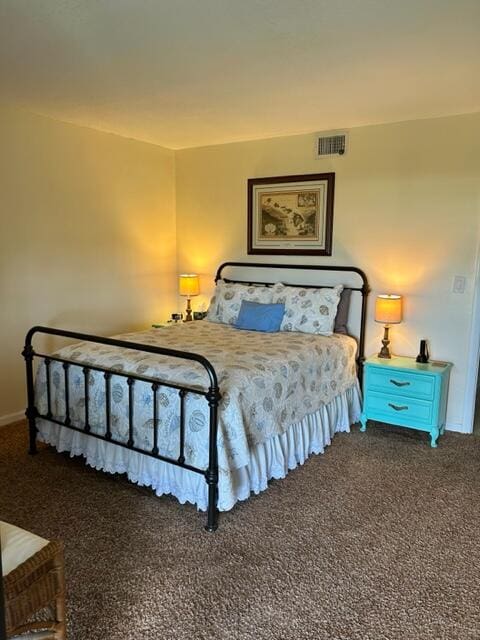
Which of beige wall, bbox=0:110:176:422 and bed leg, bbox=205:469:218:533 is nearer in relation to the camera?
bed leg, bbox=205:469:218:533

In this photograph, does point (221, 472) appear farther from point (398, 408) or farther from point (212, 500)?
point (398, 408)

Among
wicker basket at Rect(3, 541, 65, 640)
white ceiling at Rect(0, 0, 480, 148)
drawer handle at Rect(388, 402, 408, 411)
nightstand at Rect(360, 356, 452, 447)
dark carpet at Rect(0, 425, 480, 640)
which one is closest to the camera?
wicker basket at Rect(3, 541, 65, 640)

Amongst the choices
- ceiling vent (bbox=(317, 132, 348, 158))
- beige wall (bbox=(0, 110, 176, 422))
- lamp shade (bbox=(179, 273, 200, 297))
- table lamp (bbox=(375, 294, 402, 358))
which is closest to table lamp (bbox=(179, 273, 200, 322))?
lamp shade (bbox=(179, 273, 200, 297))

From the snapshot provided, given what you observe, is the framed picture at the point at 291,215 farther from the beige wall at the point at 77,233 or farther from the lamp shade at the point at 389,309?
the beige wall at the point at 77,233

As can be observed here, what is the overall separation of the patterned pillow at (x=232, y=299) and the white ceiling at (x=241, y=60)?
4.64 feet

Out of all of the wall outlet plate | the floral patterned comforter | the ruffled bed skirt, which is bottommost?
the ruffled bed skirt

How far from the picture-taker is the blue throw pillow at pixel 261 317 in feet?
12.9

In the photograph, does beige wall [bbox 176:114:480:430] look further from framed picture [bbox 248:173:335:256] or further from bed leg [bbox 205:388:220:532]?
bed leg [bbox 205:388:220:532]

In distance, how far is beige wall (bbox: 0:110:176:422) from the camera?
3693mm

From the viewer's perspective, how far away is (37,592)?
142cm

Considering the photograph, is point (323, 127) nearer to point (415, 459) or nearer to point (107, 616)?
point (415, 459)

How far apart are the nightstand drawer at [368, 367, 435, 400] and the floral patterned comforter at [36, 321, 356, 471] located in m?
0.25

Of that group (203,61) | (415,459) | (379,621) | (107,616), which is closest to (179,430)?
(107,616)

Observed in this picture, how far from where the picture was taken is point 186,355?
7.75ft
